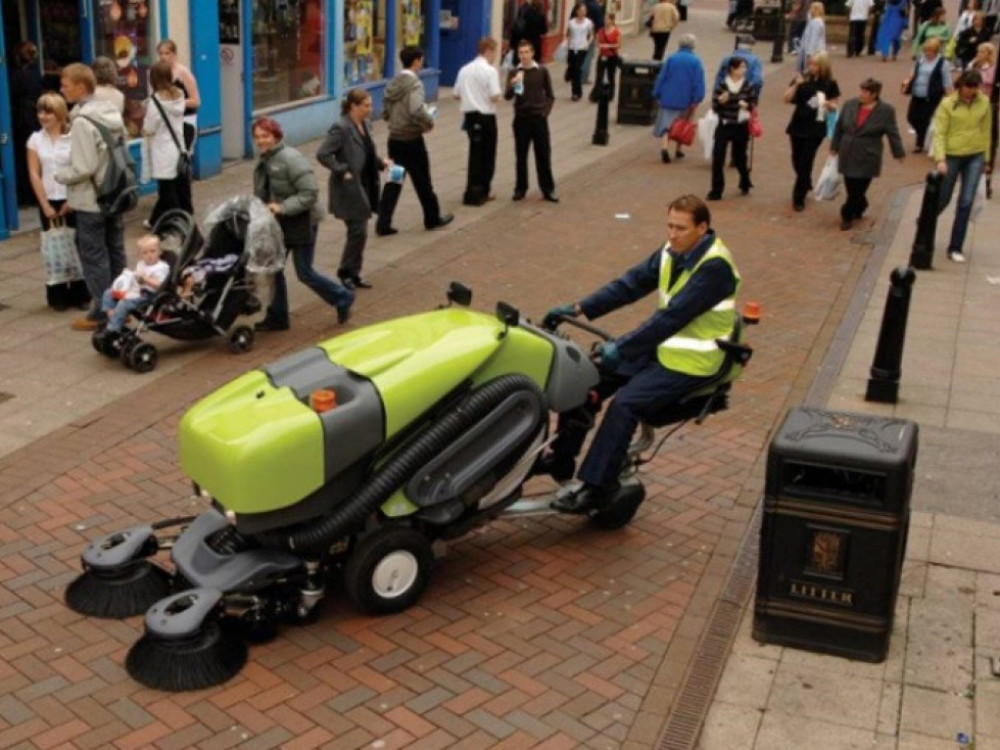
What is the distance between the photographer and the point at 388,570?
657 cm

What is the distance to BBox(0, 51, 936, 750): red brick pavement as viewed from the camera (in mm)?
5820

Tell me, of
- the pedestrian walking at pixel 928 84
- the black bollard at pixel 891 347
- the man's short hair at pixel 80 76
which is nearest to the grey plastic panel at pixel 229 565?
the black bollard at pixel 891 347

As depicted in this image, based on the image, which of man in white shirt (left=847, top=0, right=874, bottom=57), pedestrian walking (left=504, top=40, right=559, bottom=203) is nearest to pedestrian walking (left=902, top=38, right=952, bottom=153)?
pedestrian walking (left=504, top=40, right=559, bottom=203)

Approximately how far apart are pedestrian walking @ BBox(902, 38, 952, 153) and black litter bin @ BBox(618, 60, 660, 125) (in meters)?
3.73

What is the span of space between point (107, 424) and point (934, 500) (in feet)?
16.5

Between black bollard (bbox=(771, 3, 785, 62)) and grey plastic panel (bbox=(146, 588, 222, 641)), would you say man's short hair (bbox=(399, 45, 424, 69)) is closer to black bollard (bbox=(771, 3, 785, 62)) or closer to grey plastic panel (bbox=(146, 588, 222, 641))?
grey plastic panel (bbox=(146, 588, 222, 641))

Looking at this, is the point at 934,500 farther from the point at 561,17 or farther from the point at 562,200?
the point at 561,17

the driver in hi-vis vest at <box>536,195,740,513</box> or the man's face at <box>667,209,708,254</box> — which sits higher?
the man's face at <box>667,209,708,254</box>

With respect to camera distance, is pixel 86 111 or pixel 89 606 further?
pixel 86 111

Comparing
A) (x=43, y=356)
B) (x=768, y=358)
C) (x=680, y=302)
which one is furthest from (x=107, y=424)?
(x=768, y=358)

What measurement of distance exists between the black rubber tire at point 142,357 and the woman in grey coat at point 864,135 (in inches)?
318

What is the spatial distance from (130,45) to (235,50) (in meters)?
2.17

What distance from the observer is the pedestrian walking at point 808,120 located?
1591cm

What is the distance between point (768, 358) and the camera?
10.8 m
